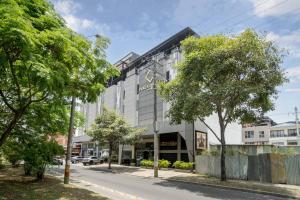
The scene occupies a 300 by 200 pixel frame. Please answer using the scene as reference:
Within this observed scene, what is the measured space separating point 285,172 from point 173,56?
21598 millimetres

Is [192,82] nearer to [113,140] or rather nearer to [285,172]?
[285,172]

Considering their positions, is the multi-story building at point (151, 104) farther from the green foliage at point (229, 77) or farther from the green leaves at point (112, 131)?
the green foliage at point (229, 77)

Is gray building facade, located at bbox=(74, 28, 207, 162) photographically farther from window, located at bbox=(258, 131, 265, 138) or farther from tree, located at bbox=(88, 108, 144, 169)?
window, located at bbox=(258, 131, 265, 138)

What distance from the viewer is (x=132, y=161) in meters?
40.3

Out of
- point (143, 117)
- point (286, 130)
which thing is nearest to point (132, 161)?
point (143, 117)

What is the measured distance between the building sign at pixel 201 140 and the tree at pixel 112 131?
287 inches

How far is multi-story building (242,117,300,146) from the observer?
68.1 m

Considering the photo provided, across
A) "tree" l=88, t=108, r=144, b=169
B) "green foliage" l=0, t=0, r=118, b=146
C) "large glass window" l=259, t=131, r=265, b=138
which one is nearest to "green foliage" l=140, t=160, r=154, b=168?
"tree" l=88, t=108, r=144, b=169

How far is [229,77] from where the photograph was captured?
19984 mm

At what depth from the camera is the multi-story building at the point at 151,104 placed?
107 ft

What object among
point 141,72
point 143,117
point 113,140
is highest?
point 141,72

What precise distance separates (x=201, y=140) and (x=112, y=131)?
34.6ft

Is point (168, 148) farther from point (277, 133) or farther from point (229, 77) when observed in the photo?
point (277, 133)

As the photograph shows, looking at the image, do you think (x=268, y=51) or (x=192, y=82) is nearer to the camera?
(x=268, y=51)
